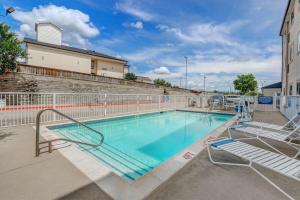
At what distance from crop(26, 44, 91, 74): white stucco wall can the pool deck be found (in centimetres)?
1927

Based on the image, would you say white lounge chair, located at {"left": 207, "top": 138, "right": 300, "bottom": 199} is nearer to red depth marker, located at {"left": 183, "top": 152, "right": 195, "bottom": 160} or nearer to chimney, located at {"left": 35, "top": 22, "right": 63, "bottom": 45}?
red depth marker, located at {"left": 183, "top": 152, "right": 195, "bottom": 160}

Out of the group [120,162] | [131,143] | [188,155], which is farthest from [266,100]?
[120,162]

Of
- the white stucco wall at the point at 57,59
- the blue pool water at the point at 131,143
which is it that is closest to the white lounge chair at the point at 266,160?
the blue pool water at the point at 131,143

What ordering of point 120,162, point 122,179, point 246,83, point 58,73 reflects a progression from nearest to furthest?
point 122,179
point 120,162
point 58,73
point 246,83

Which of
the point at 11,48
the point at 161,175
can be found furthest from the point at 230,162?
Result: the point at 11,48

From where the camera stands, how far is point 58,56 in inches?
825

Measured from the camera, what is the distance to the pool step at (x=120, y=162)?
3.41 metres

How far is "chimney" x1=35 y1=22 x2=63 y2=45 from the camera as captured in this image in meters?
22.0

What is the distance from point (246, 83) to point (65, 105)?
34807 mm

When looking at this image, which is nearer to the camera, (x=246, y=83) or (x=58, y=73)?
(x=58, y=73)

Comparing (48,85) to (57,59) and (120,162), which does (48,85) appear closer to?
(57,59)

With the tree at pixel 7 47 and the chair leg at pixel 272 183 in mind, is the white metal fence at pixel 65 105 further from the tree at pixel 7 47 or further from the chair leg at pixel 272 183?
the chair leg at pixel 272 183

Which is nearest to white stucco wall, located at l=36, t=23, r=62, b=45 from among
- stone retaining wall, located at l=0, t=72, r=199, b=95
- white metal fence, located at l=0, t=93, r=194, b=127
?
stone retaining wall, located at l=0, t=72, r=199, b=95

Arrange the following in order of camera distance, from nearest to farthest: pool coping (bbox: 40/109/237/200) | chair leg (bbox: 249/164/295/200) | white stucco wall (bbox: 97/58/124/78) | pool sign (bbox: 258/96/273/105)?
chair leg (bbox: 249/164/295/200)
pool coping (bbox: 40/109/237/200)
pool sign (bbox: 258/96/273/105)
white stucco wall (bbox: 97/58/124/78)
